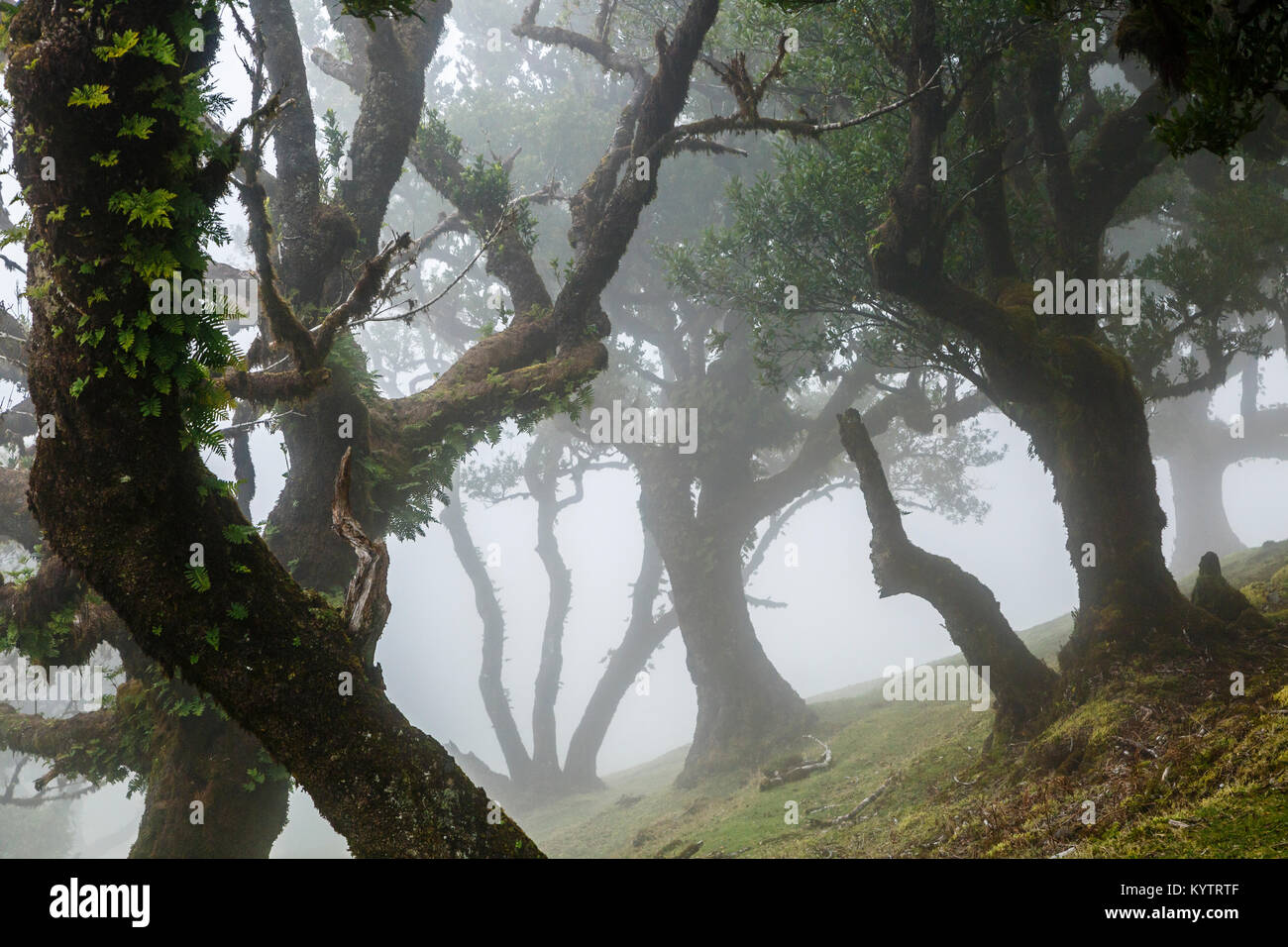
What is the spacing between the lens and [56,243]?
4707mm

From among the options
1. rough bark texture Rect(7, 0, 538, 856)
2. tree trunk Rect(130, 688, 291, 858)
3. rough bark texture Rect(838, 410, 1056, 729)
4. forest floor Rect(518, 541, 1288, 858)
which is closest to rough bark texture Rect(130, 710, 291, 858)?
tree trunk Rect(130, 688, 291, 858)

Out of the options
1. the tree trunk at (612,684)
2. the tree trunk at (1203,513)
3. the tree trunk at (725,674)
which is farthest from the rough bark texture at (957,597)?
the tree trunk at (1203,513)

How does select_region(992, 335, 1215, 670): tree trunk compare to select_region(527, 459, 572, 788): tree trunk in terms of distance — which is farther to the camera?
select_region(527, 459, 572, 788): tree trunk

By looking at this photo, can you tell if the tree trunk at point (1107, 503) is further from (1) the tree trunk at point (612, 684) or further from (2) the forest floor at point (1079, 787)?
(1) the tree trunk at point (612, 684)

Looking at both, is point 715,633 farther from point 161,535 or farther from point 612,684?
point 161,535

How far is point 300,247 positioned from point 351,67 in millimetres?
6222

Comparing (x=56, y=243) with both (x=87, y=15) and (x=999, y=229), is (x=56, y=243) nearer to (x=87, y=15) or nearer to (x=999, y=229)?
(x=87, y=15)

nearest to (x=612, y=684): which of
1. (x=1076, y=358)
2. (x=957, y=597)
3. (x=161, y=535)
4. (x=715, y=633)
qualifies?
(x=715, y=633)

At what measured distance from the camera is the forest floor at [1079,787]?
190 inches

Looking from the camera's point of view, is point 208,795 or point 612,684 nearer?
point 208,795

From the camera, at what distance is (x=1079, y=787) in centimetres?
673

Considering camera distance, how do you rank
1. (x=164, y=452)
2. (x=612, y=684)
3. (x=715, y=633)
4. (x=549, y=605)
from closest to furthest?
1. (x=164, y=452)
2. (x=715, y=633)
3. (x=612, y=684)
4. (x=549, y=605)

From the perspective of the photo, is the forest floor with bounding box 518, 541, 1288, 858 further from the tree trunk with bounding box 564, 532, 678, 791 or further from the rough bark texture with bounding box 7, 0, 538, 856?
the tree trunk with bounding box 564, 532, 678, 791

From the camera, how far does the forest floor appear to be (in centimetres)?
483
